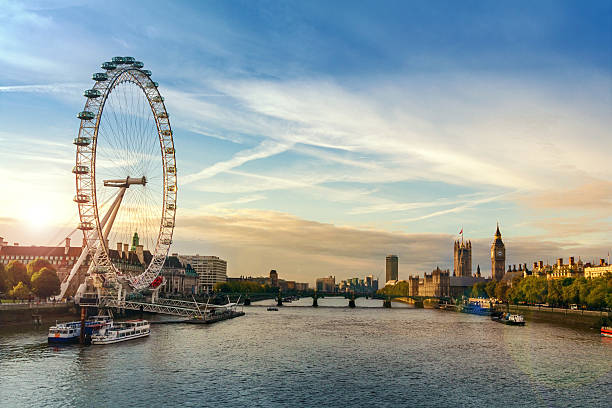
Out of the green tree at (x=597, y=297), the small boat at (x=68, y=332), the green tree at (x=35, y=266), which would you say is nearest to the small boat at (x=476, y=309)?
the green tree at (x=597, y=297)

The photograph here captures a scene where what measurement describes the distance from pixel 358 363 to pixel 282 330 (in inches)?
1577

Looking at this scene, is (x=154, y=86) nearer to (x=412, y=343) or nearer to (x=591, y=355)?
(x=412, y=343)

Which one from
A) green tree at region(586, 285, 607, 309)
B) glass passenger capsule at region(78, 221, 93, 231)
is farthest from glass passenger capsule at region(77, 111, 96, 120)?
green tree at region(586, 285, 607, 309)

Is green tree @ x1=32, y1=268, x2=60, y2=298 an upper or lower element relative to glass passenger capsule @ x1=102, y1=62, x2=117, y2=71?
lower

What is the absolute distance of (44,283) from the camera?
10594 centimetres

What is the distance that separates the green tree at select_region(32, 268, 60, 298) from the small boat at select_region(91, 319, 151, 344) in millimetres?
26930

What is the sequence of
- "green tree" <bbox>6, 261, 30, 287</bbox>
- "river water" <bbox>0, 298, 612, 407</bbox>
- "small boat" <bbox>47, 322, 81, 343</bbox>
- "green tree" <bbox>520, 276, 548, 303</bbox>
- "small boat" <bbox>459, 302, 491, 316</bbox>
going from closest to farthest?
"river water" <bbox>0, 298, 612, 407</bbox> → "small boat" <bbox>47, 322, 81, 343</bbox> → "green tree" <bbox>6, 261, 30, 287</bbox> → "green tree" <bbox>520, 276, 548, 303</bbox> → "small boat" <bbox>459, 302, 491, 316</bbox>

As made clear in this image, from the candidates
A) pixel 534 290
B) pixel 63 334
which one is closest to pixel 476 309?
pixel 534 290

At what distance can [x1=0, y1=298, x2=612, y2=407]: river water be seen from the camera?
47344 mm

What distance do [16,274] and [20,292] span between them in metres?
6.81

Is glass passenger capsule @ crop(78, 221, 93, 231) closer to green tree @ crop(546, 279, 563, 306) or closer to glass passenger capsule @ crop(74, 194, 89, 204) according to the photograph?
glass passenger capsule @ crop(74, 194, 89, 204)

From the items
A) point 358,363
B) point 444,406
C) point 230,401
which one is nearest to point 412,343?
point 358,363

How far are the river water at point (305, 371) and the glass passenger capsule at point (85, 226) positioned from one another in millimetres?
15770

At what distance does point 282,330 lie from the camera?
105m
